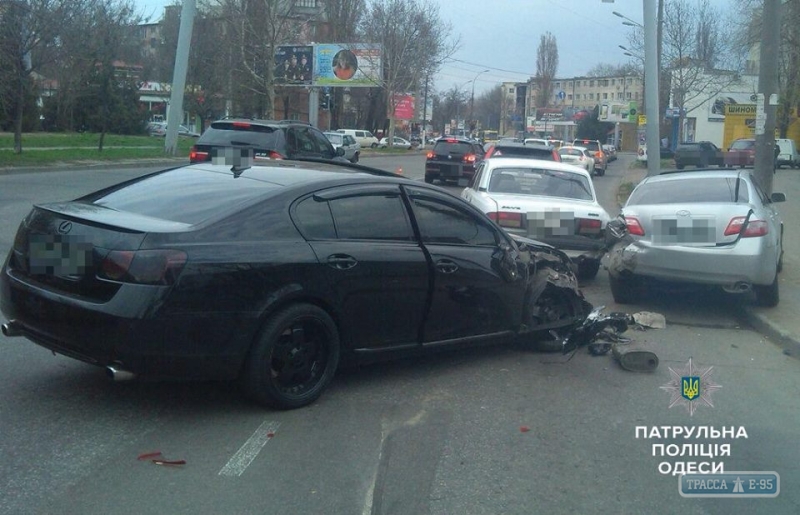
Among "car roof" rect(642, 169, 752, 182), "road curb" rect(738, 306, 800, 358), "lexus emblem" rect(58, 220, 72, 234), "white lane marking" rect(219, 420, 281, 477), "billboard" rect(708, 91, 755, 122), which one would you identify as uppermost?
"billboard" rect(708, 91, 755, 122)

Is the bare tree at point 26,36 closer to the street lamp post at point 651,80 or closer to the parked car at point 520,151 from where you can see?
the parked car at point 520,151

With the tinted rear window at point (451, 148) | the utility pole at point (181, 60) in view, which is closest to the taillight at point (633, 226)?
the tinted rear window at point (451, 148)

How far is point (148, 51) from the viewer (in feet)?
252

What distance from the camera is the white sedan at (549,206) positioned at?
35.3 ft

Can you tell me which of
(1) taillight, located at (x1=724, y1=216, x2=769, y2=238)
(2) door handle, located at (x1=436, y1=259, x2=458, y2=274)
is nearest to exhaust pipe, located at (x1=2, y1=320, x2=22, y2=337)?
(2) door handle, located at (x1=436, y1=259, x2=458, y2=274)

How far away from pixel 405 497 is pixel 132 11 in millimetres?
39838

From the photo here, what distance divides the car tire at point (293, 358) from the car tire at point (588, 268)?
19.5ft

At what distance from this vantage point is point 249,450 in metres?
5.09

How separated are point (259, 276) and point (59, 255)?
1.23 metres

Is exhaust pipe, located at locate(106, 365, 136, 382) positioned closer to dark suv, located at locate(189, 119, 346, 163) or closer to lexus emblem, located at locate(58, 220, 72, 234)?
lexus emblem, located at locate(58, 220, 72, 234)

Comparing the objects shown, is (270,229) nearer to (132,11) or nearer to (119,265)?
(119,265)

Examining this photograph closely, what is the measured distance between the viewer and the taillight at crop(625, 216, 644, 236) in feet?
31.2

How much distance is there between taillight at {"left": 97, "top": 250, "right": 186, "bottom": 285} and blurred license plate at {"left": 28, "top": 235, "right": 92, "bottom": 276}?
0.24 m

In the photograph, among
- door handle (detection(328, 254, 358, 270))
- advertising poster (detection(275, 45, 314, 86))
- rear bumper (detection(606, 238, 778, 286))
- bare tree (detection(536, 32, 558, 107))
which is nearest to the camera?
door handle (detection(328, 254, 358, 270))
